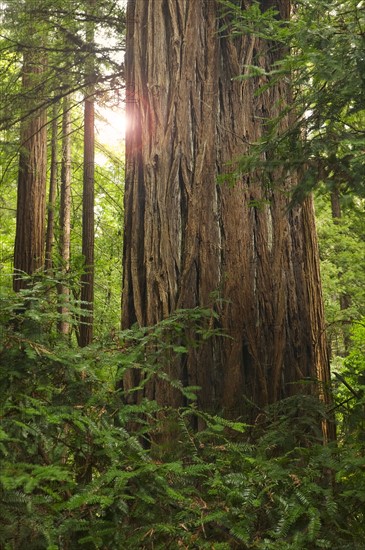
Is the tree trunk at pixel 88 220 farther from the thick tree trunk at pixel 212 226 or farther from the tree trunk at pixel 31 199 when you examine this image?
the thick tree trunk at pixel 212 226

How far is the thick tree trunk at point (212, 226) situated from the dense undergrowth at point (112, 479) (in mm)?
928

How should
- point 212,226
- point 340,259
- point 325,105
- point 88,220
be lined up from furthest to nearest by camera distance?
point 340,259 < point 88,220 < point 212,226 < point 325,105

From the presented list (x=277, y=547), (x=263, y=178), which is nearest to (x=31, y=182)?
(x=263, y=178)

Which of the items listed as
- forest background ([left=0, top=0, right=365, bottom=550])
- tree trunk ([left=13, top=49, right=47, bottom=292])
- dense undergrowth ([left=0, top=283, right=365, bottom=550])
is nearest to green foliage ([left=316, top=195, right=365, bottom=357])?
tree trunk ([left=13, top=49, right=47, bottom=292])

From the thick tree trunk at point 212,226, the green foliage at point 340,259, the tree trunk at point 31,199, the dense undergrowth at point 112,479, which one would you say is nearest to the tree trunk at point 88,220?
the tree trunk at point 31,199

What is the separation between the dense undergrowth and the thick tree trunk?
0.93 meters

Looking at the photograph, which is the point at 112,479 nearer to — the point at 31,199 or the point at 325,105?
the point at 325,105

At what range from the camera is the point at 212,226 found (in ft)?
12.1

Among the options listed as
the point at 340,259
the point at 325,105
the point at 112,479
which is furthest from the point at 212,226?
the point at 340,259

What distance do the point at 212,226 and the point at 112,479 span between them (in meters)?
2.03

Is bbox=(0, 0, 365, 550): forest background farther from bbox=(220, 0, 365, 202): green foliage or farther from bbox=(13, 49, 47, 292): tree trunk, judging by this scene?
bbox=(13, 49, 47, 292): tree trunk

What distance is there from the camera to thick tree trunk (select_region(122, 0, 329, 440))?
350 cm

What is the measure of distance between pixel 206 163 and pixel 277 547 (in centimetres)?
Answer: 247

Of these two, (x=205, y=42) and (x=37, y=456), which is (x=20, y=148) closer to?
(x=205, y=42)
